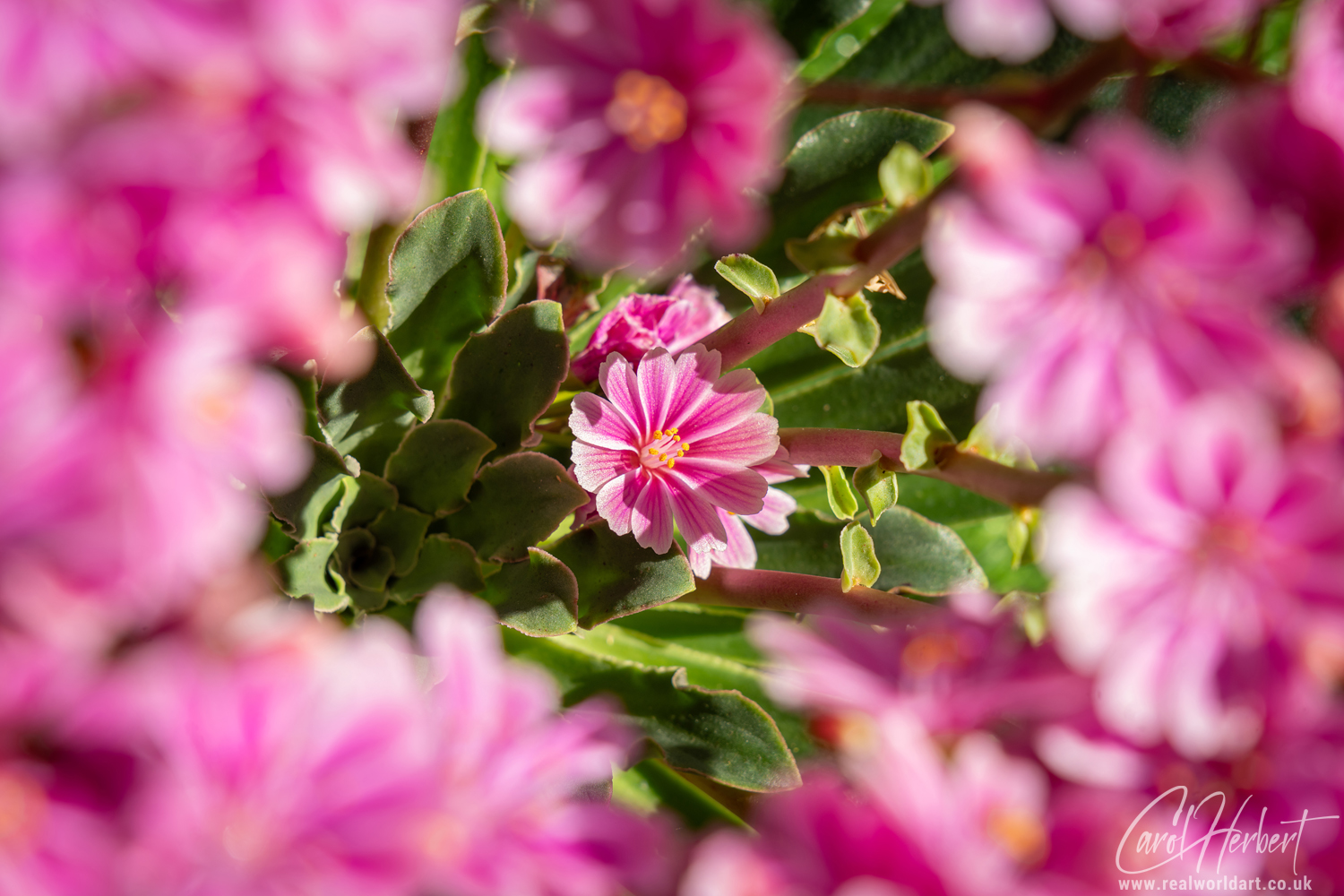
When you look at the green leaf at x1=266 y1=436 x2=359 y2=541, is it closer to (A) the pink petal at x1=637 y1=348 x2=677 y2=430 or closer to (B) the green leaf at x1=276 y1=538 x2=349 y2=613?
(B) the green leaf at x1=276 y1=538 x2=349 y2=613

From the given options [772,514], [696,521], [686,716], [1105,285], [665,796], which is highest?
[1105,285]

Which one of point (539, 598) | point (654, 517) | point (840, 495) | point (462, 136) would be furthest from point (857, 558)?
point (462, 136)

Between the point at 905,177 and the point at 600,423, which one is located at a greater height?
the point at 905,177

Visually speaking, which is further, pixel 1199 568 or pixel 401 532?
pixel 401 532

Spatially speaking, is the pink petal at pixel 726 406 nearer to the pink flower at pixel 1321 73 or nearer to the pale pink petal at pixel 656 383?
the pale pink petal at pixel 656 383

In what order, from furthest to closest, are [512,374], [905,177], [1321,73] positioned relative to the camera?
1. [512,374]
2. [905,177]
3. [1321,73]

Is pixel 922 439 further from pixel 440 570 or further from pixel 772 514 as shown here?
pixel 440 570

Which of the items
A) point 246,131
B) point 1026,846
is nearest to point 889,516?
point 1026,846
